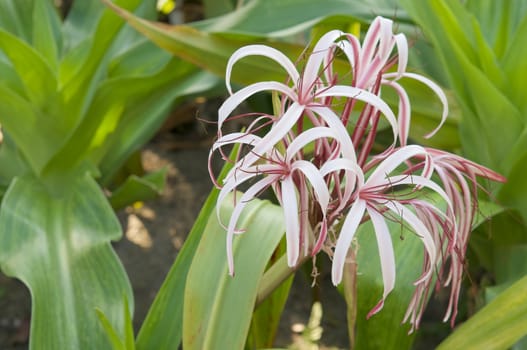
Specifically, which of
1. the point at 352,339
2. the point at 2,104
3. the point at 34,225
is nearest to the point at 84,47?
the point at 2,104

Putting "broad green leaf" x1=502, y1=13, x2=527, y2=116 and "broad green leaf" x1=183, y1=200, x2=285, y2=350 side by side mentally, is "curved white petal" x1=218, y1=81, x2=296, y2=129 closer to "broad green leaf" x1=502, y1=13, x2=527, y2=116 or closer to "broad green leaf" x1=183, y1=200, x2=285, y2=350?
"broad green leaf" x1=183, y1=200, x2=285, y2=350

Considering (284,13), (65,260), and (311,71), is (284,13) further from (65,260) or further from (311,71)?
→ (311,71)

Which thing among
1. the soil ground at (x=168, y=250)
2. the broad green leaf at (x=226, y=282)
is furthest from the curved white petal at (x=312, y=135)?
the soil ground at (x=168, y=250)

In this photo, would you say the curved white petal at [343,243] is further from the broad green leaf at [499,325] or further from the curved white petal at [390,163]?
the broad green leaf at [499,325]

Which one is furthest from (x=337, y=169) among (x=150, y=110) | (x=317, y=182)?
(x=150, y=110)

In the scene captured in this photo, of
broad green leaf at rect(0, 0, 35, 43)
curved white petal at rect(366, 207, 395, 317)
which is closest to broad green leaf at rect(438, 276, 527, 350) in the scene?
curved white petal at rect(366, 207, 395, 317)

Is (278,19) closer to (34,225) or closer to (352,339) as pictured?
(34,225)

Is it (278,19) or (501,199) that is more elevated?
(278,19)
